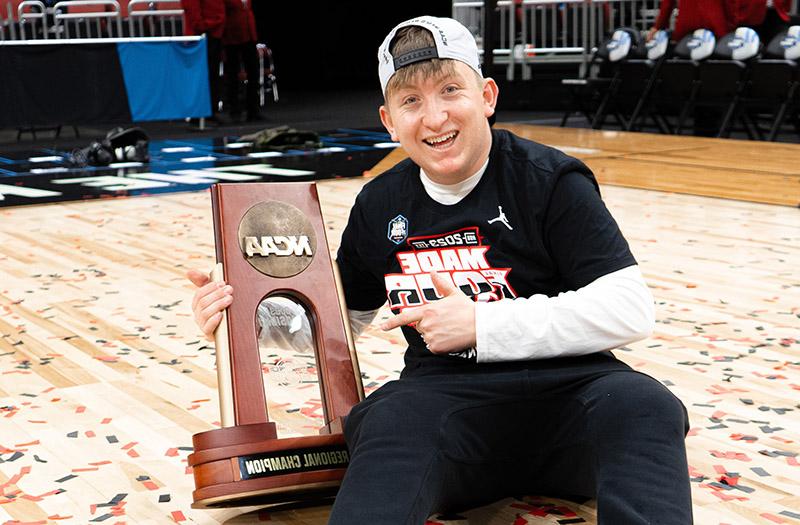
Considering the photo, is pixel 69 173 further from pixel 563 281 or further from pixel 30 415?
pixel 563 281

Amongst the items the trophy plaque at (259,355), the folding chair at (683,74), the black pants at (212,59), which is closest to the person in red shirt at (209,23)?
the black pants at (212,59)

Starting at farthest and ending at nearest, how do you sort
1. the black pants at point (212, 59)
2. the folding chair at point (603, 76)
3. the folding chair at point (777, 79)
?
the black pants at point (212, 59), the folding chair at point (603, 76), the folding chair at point (777, 79)

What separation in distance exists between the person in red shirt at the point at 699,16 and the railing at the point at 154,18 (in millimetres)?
4685

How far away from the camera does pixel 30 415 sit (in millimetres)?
2543

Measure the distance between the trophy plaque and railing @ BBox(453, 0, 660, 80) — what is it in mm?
9033

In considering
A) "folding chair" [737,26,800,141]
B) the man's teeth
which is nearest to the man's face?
the man's teeth

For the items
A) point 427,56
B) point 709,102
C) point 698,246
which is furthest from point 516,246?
point 709,102

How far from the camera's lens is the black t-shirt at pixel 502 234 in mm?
1784

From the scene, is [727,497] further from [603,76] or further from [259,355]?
[603,76]

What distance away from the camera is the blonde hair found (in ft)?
5.95

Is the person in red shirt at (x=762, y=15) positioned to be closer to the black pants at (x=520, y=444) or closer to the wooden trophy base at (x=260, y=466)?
the black pants at (x=520, y=444)

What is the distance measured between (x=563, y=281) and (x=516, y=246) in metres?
0.11

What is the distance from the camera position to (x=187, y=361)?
3004mm

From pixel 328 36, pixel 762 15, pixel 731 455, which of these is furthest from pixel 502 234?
pixel 328 36
